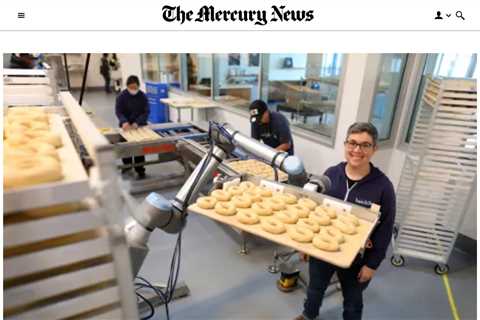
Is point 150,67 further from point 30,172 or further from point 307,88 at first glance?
point 30,172

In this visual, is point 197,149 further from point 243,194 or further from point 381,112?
point 381,112

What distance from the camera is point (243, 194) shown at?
1.52 m

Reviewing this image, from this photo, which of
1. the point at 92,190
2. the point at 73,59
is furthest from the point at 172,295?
the point at 73,59

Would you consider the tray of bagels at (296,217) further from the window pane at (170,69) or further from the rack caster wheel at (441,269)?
the window pane at (170,69)

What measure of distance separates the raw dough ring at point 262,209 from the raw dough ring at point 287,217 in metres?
0.04

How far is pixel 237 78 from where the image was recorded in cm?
518

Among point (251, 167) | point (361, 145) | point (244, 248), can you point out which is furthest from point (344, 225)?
point (251, 167)

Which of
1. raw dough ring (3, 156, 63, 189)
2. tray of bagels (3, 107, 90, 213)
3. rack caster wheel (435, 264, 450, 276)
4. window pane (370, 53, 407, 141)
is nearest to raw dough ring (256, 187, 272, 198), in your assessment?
tray of bagels (3, 107, 90, 213)

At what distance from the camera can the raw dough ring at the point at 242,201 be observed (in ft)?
4.70

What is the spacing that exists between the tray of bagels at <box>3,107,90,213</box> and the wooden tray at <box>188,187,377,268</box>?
0.70 metres

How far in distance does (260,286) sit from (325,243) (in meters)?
1.33

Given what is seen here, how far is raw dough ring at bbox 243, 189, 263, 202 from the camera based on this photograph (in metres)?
1.50

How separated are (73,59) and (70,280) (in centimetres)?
1134
